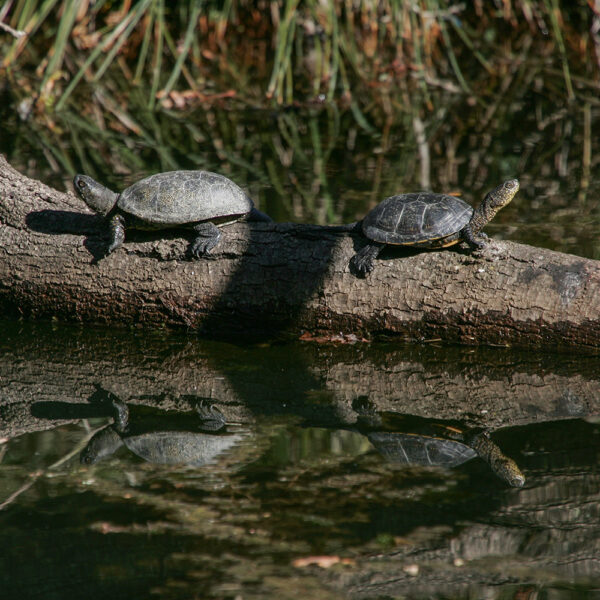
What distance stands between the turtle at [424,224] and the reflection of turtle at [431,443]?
101 centimetres

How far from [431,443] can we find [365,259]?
1271 millimetres

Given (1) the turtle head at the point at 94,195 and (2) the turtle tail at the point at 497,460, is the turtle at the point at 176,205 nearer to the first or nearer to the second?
(1) the turtle head at the point at 94,195

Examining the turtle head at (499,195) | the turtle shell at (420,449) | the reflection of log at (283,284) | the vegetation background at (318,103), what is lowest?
the turtle shell at (420,449)

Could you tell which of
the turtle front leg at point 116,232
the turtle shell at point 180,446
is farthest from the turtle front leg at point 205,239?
the turtle shell at point 180,446

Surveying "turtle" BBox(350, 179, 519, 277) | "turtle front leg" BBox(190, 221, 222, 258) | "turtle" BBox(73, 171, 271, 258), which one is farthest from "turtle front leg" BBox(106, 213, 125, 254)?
"turtle" BBox(350, 179, 519, 277)

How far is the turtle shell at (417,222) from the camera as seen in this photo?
178 inches

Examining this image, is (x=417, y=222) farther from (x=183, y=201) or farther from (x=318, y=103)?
(x=318, y=103)

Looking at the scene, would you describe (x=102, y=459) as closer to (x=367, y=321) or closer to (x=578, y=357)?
(x=367, y=321)

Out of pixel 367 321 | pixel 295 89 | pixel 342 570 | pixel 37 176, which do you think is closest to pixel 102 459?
pixel 342 570

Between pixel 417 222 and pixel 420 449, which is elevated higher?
pixel 417 222

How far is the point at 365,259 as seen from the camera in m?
4.63

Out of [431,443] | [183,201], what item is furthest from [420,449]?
[183,201]

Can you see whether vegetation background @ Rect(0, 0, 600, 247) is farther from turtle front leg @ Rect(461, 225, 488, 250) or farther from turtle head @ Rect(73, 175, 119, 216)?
turtle front leg @ Rect(461, 225, 488, 250)

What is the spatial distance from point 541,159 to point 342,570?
600 centimetres
